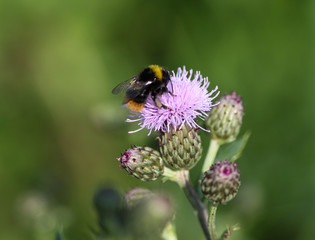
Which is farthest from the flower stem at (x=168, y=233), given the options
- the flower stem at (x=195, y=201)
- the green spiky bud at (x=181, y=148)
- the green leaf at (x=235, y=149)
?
the green leaf at (x=235, y=149)

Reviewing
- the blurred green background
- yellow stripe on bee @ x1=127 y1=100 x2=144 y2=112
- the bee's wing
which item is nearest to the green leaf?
yellow stripe on bee @ x1=127 y1=100 x2=144 y2=112

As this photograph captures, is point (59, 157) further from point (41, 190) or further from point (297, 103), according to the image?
point (297, 103)

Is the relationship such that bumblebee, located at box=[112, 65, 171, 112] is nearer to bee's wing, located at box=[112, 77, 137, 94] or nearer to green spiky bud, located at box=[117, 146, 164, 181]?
bee's wing, located at box=[112, 77, 137, 94]

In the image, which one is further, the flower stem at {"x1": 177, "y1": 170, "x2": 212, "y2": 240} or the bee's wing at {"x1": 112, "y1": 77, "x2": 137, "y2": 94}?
the bee's wing at {"x1": 112, "y1": 77, "x2": 137, "y2": 94}

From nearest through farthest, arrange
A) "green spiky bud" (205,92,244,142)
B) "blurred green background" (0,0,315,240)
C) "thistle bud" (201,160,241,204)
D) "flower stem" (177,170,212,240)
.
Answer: "thistle bud" (201,160,241,204) → "flower stem" (177,170,212,240) → "green spiky bud" (205,92,244,142) → "blurred green background" (0,0,315,240)

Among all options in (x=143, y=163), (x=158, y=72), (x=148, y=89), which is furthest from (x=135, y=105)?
(x=143, y=163)

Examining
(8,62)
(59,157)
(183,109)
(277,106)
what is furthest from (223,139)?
(8,62)

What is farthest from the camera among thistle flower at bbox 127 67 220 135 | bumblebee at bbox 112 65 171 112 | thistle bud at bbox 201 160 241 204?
bumblebee at bbox 112 65 171 112
